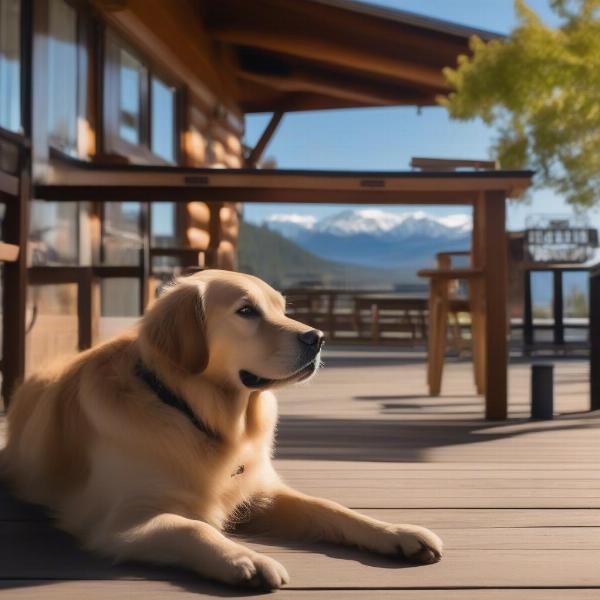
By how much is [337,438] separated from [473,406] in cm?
147

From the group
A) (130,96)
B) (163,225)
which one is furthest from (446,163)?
(163,225)

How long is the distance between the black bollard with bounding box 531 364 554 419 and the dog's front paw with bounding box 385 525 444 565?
2.65 m

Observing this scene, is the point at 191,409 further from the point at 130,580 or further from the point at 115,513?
the point at 130,580

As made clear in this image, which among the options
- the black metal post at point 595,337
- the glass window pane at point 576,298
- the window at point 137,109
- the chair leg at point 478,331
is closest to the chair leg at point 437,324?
the chair leg at point 478,331

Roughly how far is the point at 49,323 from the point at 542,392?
2.99 meters

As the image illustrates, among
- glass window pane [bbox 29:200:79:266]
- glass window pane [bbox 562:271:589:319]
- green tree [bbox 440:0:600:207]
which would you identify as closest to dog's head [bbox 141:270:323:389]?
glass window pane [bbox 29:200:79:266]

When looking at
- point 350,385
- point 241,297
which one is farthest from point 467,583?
point 350,385

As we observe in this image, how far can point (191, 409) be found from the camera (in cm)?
194

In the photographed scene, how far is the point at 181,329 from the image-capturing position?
1913 millimetres

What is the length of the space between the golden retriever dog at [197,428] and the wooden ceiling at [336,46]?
23.8ft

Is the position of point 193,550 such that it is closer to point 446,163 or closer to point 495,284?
point 495,284

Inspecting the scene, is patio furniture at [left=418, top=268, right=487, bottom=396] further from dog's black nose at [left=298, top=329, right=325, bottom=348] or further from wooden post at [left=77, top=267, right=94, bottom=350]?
dog's black nose at [left=298, top=329, right=325, bottom=348]

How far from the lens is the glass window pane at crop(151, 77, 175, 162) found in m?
7.90

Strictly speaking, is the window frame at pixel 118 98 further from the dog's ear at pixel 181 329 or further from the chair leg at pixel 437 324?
the dog's ear at pixel 181 329
